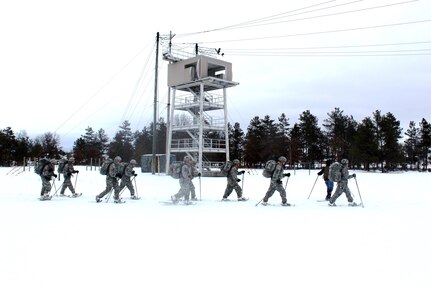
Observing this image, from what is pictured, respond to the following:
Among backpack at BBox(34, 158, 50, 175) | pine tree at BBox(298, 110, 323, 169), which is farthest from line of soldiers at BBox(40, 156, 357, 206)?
pine tree at BBox(298, 110, 323, 169)

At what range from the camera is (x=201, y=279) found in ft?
17.0

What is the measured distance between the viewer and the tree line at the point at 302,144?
66.3m

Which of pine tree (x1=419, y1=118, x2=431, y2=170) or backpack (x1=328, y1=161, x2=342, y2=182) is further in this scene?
pine tree (x1=419, y1=118, x2=431, y2=170)

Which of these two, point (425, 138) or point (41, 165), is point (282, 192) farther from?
point (425, 138)

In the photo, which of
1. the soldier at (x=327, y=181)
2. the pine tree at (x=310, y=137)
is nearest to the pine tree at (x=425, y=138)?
the pine tree at (x=310, y=137)

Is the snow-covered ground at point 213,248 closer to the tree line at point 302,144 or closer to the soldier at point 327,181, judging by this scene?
the soldier at point 327,181

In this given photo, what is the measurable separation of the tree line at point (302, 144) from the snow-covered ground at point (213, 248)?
59.3 m

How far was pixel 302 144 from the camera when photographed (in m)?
80.4

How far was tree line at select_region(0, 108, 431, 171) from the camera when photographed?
218 feet

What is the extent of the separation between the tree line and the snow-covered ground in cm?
5930

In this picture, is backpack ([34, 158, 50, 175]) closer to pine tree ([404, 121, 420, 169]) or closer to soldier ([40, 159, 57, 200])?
soldier ([40, 159, 57, 200])

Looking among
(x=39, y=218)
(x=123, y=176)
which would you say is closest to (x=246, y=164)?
(x=123, y=176)

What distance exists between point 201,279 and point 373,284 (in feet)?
7.72

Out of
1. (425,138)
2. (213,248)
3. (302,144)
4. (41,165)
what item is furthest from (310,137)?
(213,248)
